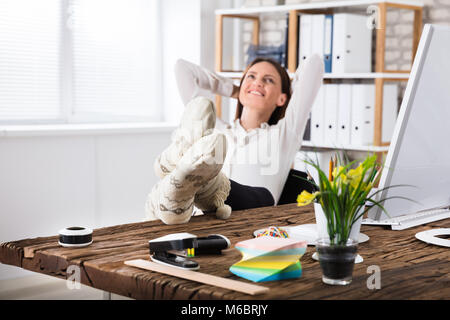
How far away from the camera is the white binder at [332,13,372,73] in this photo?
12.2 feet

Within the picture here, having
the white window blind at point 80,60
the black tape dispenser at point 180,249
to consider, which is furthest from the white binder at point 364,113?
the black tape dispenser at point 180,249

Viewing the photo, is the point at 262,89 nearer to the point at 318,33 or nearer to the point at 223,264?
the point at 318,33

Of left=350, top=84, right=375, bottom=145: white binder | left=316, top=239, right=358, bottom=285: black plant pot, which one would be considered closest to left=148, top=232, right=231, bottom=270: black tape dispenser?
left=316, top=239, right=358, bottom=285: black plant pot

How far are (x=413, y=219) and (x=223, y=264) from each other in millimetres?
645

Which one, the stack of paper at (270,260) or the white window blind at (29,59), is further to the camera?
the white window blind at (29,59)

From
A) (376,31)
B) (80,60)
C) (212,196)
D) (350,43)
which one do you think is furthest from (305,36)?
(212,196)

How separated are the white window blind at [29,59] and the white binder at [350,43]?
1.72 metres

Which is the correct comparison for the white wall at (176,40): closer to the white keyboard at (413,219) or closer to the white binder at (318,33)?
the white binder at (318,33)

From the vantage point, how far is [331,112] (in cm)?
381

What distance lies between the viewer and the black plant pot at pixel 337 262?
1.08 meters

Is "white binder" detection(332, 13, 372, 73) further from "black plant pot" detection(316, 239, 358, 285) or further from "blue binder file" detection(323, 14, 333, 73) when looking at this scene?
"black plant pot" detection(316, 239, 358, 285)

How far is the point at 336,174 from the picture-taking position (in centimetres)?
118
